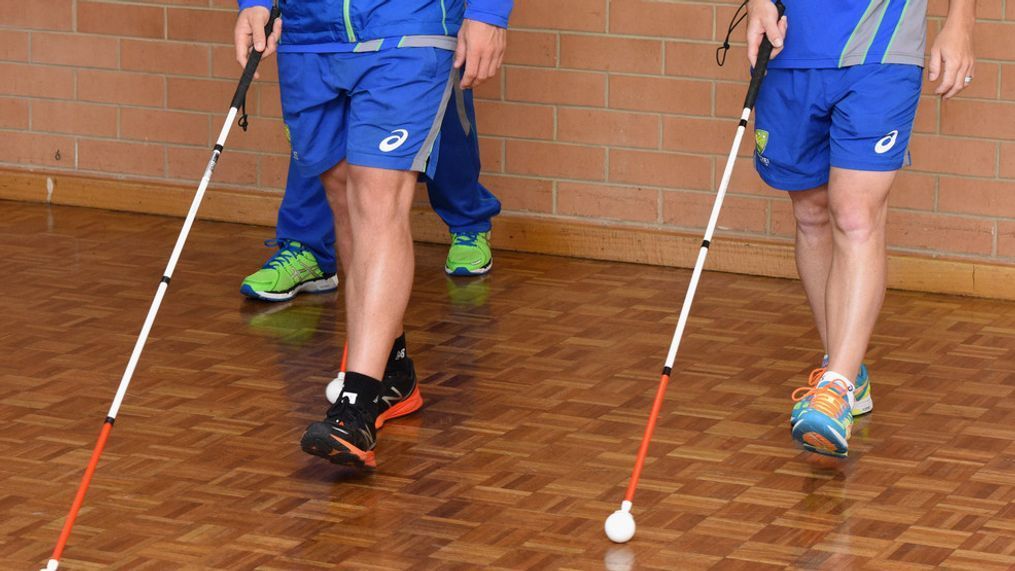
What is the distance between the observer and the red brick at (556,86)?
5496 millimetres

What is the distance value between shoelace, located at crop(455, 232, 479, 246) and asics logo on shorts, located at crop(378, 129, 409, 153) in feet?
6.26

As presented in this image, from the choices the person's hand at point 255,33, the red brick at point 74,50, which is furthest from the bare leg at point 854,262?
the red brick at point 74,50

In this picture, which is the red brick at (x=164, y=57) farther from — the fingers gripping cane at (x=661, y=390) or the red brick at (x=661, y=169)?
the fingers gripping cane at (x=661, y=390)

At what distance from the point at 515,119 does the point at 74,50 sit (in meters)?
1.88

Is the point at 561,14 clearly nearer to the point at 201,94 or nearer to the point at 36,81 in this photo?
the point at 201,94

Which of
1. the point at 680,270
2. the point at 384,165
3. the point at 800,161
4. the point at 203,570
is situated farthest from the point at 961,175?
the point at 203,570

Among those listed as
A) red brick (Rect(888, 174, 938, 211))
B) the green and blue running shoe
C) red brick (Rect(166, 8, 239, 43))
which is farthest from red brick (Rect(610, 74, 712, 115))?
the green and blue running shoe

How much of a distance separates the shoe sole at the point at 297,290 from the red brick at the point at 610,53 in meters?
1.18

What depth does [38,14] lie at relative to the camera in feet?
20.5

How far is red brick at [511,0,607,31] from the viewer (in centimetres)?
543

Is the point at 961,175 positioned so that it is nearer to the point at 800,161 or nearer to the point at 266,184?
the point at 800,161

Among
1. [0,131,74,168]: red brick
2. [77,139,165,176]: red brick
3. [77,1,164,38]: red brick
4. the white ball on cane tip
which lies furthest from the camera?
[0,131,74,168]: red brick


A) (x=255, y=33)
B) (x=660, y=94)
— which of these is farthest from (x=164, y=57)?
(x=255, y=33)

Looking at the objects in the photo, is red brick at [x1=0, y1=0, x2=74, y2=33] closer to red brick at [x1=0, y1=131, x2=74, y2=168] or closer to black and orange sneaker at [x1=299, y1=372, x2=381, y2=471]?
red brick at [x1=0, y1=131, x2=74, y2=168]
